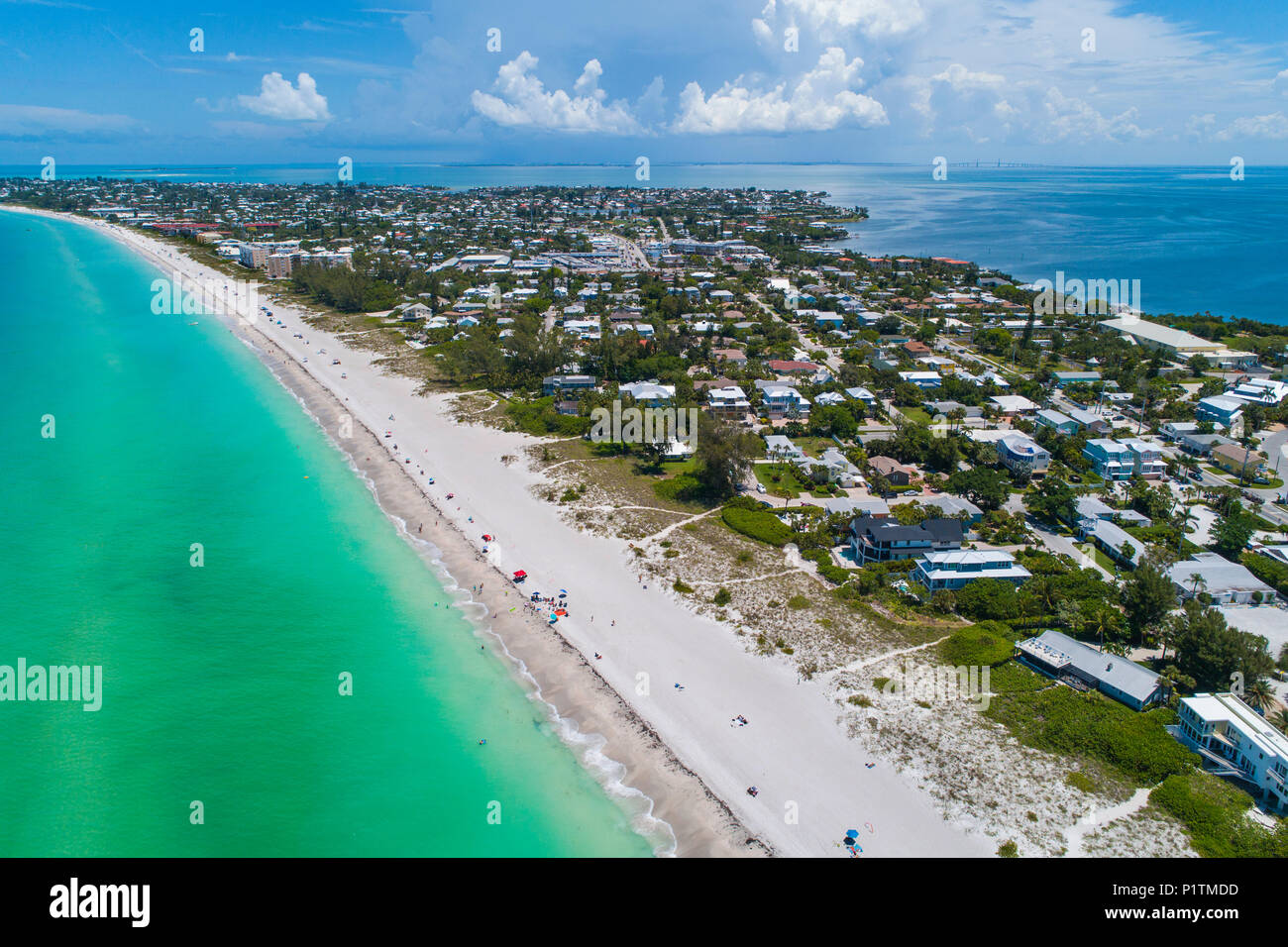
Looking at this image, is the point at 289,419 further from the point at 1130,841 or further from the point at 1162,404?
the point at 1162,404

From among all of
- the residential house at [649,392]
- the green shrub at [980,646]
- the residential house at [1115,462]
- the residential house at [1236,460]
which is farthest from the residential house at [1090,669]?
the residential house at [649,392]

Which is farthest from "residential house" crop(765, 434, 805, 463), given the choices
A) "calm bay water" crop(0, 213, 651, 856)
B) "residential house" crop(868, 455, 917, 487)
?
"calm bay water" crop(0, 213, 651, 856)

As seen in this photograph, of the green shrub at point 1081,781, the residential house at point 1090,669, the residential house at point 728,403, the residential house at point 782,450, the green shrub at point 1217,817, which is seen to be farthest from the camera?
the residential house at point 728,403

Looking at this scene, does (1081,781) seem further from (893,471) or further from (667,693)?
(893,471)

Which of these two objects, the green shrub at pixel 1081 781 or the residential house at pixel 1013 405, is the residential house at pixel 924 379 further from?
the green shrub at pixel 1081 781

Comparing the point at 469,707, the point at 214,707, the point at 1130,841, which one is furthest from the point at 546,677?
the point at 1130,841

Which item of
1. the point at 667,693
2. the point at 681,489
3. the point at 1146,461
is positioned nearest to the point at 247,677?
the point at 667,693
